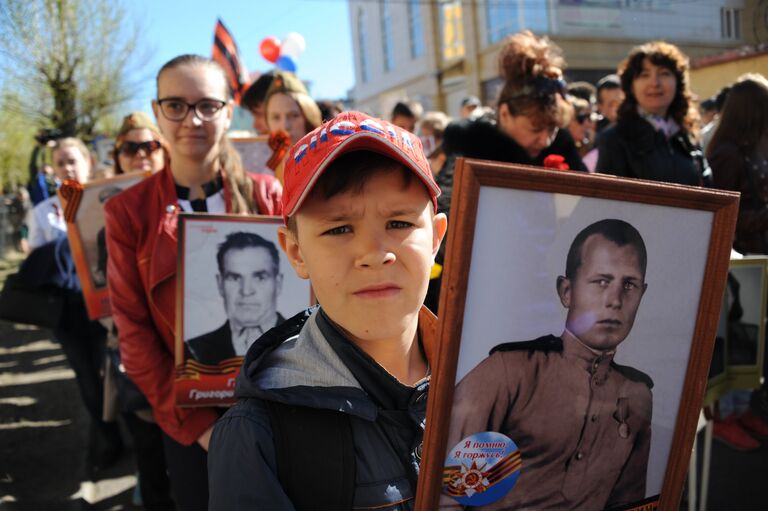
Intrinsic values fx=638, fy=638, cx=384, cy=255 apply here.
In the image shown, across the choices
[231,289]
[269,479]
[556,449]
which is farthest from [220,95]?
[556,449]

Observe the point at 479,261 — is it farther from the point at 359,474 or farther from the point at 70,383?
the point at 70,383

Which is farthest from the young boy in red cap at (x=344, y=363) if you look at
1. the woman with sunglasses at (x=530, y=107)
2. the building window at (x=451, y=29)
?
the building window at (x=451, y=29)

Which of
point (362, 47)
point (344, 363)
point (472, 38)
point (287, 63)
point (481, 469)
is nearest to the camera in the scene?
point (481, 469)

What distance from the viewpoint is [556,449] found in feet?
3.26

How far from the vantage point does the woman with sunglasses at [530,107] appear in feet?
8.91

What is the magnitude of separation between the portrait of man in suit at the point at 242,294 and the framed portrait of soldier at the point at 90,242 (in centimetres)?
109

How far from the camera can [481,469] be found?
3.11 ft

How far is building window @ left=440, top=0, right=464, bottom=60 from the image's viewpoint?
26.8 metres

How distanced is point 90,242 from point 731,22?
4.44 m

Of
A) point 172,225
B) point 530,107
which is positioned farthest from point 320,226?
point 530,107

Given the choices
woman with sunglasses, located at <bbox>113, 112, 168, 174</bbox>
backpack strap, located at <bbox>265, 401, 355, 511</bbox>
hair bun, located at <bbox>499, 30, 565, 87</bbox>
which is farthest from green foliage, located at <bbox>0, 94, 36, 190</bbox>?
backpack strap, located at <bbox>265, 401, 355, 511</bbox>

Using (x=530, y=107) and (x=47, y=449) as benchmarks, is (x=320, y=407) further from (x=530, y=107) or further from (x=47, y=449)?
(x=47, y=449)

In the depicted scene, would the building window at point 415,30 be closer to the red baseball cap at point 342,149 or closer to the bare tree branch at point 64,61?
the bare tree branch at point 64,61

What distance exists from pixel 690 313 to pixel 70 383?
638cm
